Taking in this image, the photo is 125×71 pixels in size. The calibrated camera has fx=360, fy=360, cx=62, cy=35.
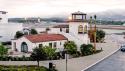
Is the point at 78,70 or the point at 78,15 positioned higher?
the point at 78,15

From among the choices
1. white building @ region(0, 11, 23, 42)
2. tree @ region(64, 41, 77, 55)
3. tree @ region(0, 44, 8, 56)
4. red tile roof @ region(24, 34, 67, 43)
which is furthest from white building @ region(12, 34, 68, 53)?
white building @ region(0, 11, 23, 42)

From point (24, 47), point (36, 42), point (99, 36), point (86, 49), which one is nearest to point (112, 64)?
point (86, 49)

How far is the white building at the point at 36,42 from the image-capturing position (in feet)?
151

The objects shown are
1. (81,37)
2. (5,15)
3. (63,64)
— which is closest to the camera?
(63,64)

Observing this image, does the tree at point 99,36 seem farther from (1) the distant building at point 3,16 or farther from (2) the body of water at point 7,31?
(1) the distant building at point 3,16

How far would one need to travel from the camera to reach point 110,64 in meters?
39.3

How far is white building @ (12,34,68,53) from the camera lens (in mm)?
46031

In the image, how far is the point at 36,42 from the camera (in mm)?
45844

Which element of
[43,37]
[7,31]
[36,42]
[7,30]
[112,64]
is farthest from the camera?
[7,30]

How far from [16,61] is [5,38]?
26.4 metres

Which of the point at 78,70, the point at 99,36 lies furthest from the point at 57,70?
the point at 99,36

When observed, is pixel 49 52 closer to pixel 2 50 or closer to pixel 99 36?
pixel 2 50

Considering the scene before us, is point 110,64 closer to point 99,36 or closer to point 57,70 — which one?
point 57,70

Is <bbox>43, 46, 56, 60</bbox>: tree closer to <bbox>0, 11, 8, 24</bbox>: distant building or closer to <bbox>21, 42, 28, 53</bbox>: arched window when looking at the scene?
<bbox>21, 42, 28, 53</bbox>: arched window
